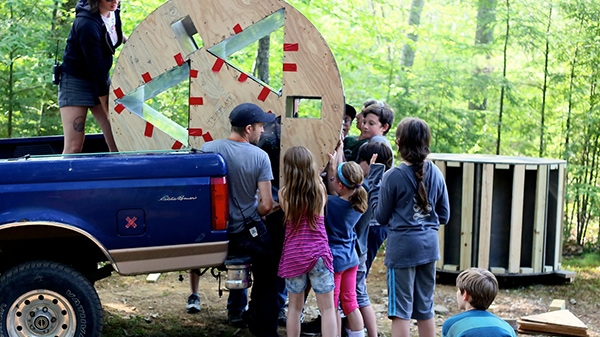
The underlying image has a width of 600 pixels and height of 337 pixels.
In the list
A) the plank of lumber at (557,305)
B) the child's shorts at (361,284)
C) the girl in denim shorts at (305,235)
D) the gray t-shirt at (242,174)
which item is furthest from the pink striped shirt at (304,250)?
the plank of lumber at (557,305)

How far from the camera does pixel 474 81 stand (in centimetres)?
1203

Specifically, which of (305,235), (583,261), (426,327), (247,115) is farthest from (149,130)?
(583,261)

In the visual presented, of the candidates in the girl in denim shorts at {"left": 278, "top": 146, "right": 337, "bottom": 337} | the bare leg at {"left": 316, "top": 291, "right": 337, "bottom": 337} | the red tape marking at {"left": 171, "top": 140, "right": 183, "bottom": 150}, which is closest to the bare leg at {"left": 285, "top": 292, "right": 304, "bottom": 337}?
the girl in denim shorts at {"left": 278, "top": 146, "right": 337, "bottom": 337}

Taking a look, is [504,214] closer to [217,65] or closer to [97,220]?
[217,65]

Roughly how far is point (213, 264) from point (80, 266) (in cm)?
103

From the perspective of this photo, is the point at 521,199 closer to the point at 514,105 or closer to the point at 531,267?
the point at 531,267

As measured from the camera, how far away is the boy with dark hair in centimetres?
364

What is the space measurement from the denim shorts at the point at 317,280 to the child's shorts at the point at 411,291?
1.38 ft

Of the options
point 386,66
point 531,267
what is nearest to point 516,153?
point 386,66

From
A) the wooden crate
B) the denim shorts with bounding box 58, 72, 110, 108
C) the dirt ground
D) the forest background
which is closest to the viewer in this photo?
the denim shorts with bounding box 58, 72, 110, 108

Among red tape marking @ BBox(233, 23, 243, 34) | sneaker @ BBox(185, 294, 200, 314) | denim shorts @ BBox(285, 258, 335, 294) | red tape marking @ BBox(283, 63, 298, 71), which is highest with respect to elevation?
red tape marking @ BBox(233, 23, 243, 34)

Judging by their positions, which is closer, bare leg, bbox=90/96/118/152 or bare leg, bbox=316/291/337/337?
bare leg, bbox=316/291/337/337

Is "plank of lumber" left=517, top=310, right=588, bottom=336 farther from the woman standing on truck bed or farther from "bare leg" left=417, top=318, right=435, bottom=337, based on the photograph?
the woman standing on truck bed

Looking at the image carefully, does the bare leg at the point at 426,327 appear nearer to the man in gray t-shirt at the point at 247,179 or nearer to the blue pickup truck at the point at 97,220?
the man in gray t-shirt at the point at 247,179
